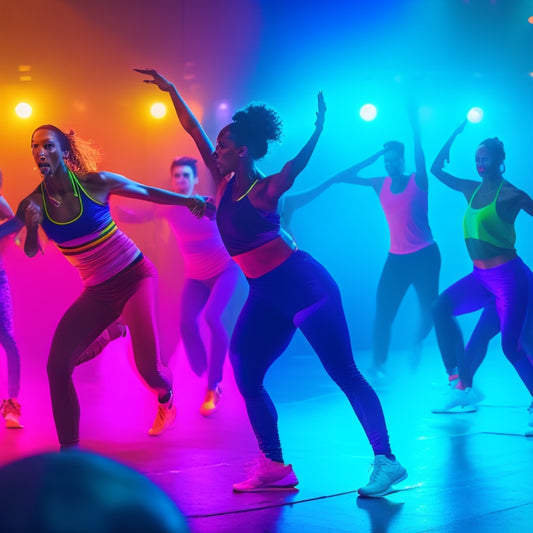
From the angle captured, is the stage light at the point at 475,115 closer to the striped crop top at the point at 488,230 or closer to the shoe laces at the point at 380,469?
the striped crop top at the point at 488,230

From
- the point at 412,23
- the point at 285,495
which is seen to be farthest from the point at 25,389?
the point at 412,23

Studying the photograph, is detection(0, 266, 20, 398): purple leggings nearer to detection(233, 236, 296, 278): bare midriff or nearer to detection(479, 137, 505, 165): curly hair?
detection(233, 236, 296, 278): bare midriff

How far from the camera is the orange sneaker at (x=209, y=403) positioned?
5000mm

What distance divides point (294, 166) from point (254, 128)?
43 centimetres

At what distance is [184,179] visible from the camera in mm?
5066

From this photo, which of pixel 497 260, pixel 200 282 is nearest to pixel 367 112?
pixel 497 260

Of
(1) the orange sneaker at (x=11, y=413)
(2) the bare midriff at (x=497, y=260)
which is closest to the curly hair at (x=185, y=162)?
(1) the orange sneaker at (x=11, y=413)

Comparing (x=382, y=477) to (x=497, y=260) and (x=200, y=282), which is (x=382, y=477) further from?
(x=497, y=260)

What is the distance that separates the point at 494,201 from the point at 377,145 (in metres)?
0.94

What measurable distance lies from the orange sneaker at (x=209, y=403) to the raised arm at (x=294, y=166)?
197 centimetres

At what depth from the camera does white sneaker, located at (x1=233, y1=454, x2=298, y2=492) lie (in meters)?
3.43

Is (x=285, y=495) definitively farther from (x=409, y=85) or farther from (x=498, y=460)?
(x=409, y=85)

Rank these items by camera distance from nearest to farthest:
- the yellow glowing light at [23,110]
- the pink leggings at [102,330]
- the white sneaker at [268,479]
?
the white sneaker at [268,479] < the pink leggings at [102,330] < the yellow glowing light at [23,110]

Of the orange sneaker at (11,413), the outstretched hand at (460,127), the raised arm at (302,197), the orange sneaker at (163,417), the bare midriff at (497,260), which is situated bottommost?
the orange sneaker at (163,417)
